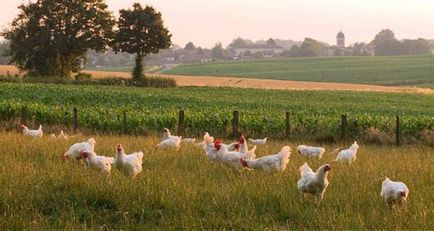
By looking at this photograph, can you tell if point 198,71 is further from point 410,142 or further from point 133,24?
point 410,142

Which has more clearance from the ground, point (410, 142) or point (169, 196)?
point (169, 196)

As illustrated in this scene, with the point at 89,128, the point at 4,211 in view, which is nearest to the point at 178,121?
the point at 89,128

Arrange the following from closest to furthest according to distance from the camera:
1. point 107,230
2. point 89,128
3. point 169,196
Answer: point 107,230 → point 169,196 → point 89,128

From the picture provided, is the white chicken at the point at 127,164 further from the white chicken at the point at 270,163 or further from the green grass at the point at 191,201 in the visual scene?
the white chicken at the point at 270,163

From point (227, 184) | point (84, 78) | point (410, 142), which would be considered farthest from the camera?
point (84, 78)

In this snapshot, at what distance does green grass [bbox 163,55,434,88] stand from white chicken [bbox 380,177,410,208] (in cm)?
9002

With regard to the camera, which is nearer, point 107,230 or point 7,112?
point 107,230

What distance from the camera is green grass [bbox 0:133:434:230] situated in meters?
8.91

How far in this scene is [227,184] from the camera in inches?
439

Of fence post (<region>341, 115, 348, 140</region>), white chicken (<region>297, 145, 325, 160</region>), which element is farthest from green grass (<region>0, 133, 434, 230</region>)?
fence post (<region>341, 115, 348, 140</region>)

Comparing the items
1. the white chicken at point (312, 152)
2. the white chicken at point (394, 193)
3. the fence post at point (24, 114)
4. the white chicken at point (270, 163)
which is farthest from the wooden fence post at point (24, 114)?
the white chicken at point (394, 193)

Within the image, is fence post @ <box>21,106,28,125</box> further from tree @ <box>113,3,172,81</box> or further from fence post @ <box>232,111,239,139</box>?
tree @ <box>113,3,172,81</box>

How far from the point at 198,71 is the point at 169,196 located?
125m

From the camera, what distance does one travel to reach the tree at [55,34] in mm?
67812
